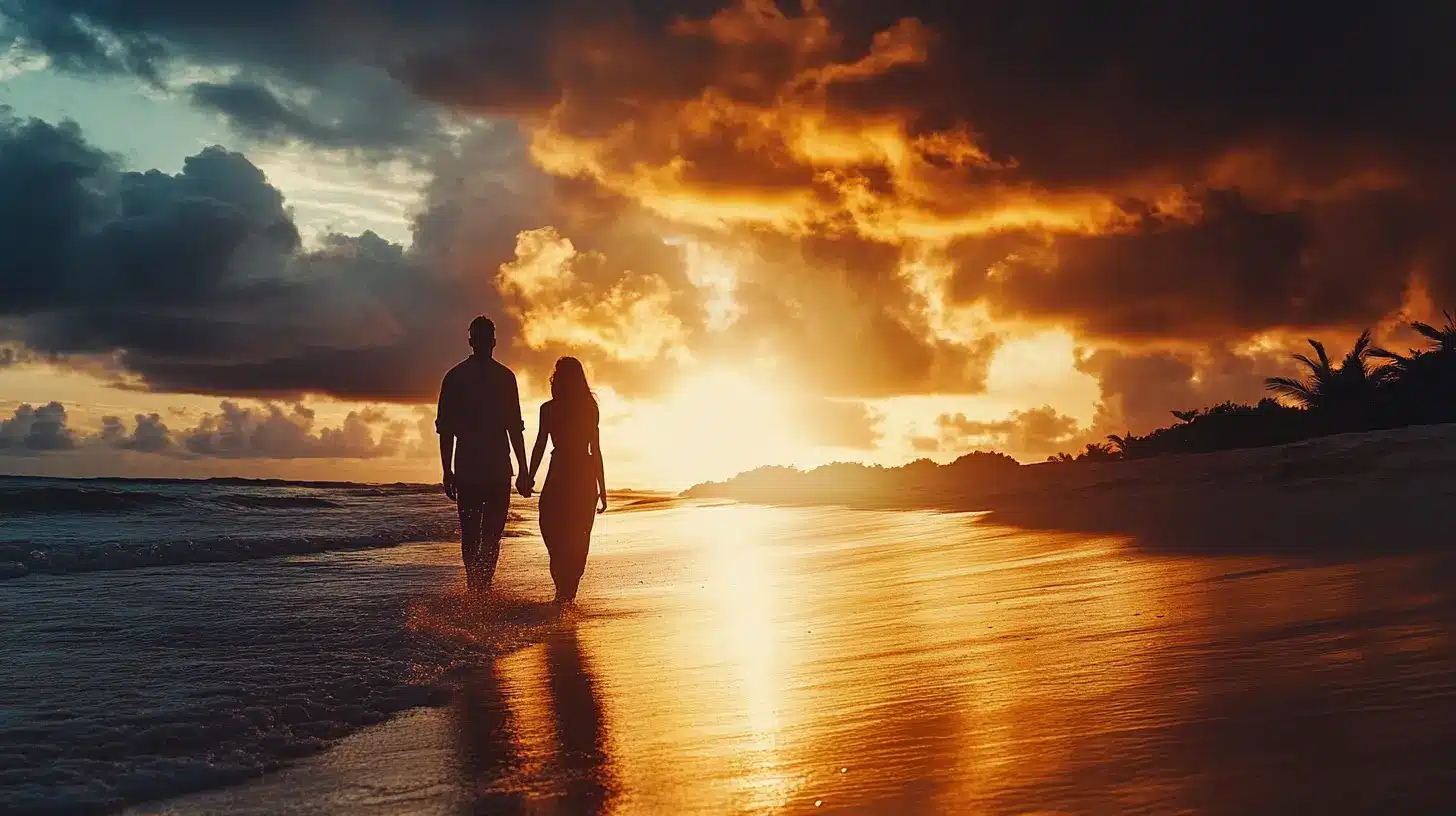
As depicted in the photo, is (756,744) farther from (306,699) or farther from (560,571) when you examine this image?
(560,571)

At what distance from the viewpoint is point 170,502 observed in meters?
24.9

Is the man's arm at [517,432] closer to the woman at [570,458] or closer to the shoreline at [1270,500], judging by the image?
the woman at [570,458]

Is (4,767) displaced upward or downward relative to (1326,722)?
downward

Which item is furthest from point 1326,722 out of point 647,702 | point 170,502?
point 170,502

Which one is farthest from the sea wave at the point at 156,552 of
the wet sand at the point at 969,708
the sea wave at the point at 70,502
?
the sea wave at the point at 70,502

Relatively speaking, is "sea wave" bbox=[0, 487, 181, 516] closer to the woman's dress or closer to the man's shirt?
the man's shirt

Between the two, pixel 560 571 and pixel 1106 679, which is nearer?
pixel 1106 679

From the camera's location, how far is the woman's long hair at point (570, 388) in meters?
8.74

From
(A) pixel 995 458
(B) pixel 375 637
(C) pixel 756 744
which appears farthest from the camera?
(A) pixel 995 458

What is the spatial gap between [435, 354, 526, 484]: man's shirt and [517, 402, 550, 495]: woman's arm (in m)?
0.20

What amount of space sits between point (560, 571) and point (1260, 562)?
5.13 meters

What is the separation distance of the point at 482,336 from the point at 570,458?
1314 millimetres

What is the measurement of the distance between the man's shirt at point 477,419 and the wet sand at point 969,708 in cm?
199

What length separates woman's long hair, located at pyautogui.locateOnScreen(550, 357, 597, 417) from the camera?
874 cm
